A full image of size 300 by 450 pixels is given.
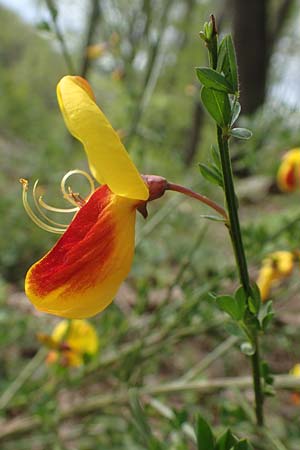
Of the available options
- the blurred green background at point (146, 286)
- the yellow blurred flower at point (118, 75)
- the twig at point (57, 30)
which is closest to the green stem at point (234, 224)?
the blurred green background at point (146, 286)

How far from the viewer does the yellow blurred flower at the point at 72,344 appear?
36.7 inches

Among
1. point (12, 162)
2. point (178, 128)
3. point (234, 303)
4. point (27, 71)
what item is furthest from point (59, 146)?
point (27, 71)

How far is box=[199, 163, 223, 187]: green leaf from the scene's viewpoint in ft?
1.26

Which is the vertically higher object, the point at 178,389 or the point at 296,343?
the point at 178,389

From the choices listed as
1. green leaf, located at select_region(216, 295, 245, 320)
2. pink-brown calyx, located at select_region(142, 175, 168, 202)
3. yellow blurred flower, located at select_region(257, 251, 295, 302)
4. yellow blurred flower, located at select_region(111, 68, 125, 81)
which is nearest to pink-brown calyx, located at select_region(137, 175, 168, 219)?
pink-brown calyx, located at select_region(142, 175, 168, 202)

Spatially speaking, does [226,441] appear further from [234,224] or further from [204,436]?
[234,224]

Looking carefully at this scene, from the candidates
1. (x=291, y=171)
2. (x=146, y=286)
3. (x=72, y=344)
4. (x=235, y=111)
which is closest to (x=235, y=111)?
(x=235, y=111)

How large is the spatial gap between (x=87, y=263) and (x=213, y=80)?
0.56 feet

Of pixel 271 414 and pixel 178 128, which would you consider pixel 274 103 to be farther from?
pixel 178 128

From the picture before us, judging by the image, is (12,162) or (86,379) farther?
(12,162)

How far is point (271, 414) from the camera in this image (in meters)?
1.43

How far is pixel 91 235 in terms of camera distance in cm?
41

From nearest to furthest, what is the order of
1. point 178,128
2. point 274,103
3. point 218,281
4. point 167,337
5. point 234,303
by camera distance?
point 234,303
point 218,281
point 167,337
point 274,103
point 178,128

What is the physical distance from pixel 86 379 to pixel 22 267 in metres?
1.38
